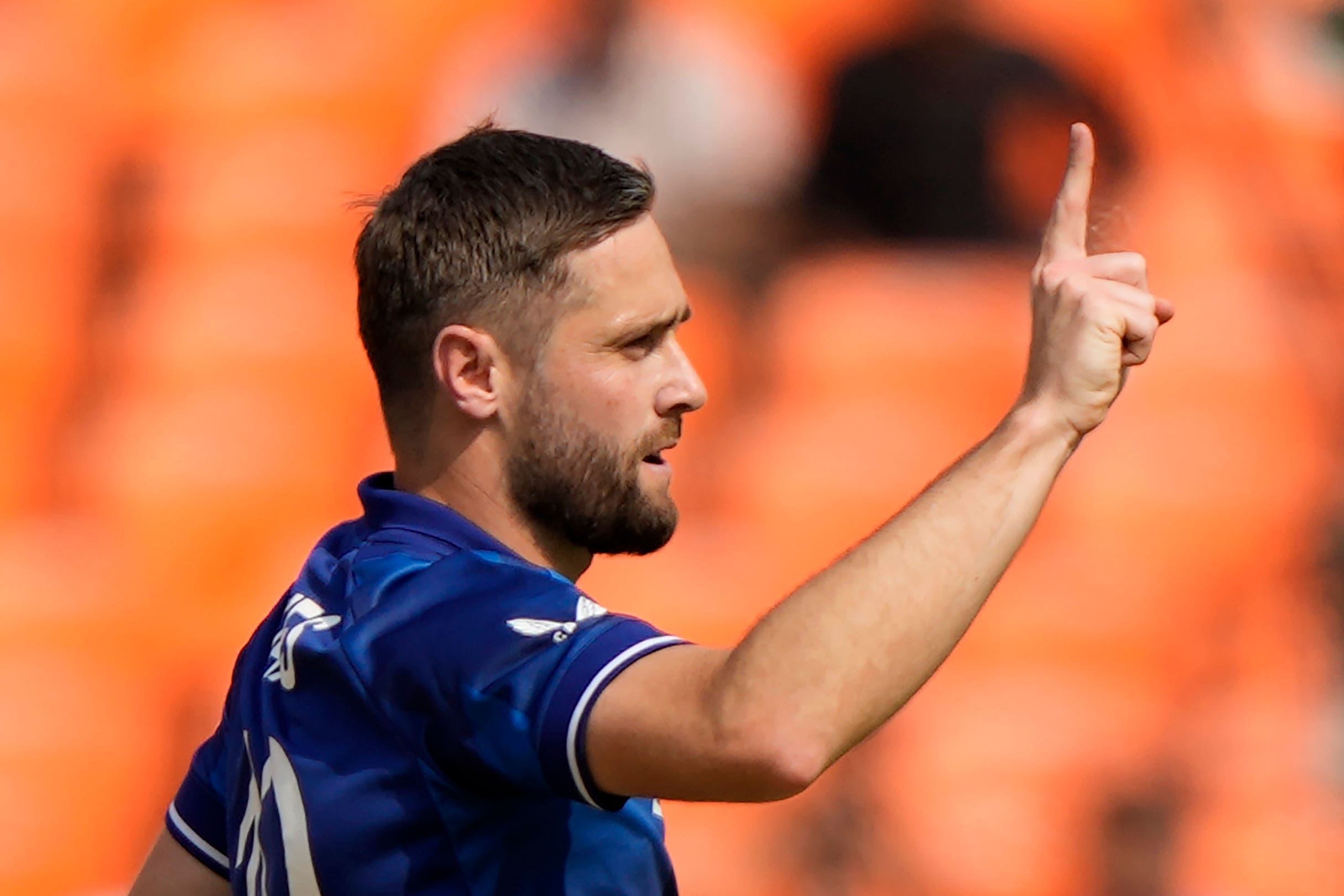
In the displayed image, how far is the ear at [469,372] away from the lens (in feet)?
4.94

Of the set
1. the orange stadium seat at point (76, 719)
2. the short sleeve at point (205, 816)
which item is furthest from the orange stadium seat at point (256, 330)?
the short sleeve at point (205, 816)

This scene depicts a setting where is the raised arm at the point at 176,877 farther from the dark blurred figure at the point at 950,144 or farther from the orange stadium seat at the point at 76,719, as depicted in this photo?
the dark blurred figure at the point at 950,144

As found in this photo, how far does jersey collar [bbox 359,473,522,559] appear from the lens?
147 centimetres

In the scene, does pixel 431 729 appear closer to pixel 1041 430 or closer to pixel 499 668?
pixel 499 668

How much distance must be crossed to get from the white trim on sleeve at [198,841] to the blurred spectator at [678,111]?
2553mm

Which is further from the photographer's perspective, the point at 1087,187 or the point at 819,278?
the point at 819,278

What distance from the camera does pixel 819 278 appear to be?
4.17m

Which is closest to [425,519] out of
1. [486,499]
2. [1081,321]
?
[486,499]

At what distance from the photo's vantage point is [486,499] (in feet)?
5.05

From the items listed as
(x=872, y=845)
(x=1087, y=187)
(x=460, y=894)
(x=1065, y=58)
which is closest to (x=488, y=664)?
(x=460, y=894)

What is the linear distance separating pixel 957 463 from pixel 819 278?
115 inches

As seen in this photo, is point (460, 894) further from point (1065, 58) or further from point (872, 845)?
point (1065, 58)

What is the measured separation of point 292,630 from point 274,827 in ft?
0.53

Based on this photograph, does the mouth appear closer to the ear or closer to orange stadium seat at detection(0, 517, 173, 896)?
the ear
